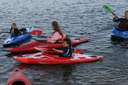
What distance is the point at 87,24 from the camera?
81.7 ft

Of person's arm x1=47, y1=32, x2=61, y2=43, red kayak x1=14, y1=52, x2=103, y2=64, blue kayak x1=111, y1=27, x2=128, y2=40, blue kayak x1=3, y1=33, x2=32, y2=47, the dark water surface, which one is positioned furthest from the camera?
blue kayak x1=111, y1=27, x2=128, y2=40

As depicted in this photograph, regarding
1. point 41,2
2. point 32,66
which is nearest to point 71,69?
point 32,66

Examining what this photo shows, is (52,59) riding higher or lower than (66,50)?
lower

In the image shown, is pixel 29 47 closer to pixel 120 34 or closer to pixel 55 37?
pixel 55 37

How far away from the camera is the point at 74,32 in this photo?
23047 millimetres

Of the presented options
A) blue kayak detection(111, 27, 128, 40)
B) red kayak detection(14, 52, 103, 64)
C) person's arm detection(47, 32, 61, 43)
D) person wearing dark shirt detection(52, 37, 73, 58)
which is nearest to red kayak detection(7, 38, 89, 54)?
person's arm detection(47, 32, 61, 43)

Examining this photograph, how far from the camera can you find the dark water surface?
15.5 m

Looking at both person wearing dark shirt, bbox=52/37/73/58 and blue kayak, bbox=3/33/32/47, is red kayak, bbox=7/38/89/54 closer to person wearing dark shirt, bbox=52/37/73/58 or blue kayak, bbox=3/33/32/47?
blue kayak, bbox=3/33/32/47

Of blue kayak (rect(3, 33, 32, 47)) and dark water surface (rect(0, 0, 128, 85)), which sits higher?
blue kayak (rect(3, 33, 32, 47))

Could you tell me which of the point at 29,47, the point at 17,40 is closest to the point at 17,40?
the point at 17,40

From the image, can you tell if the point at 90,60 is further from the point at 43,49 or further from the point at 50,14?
the point at 50,14

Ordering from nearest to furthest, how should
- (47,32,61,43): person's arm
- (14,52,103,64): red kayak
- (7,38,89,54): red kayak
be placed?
1. (14,52,103,64): red kayak
2. (47,32,61,43): person's arm
3. (7,38,89,54): red kayak

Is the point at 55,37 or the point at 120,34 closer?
the point at 55,37

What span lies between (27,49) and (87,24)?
6.98m
